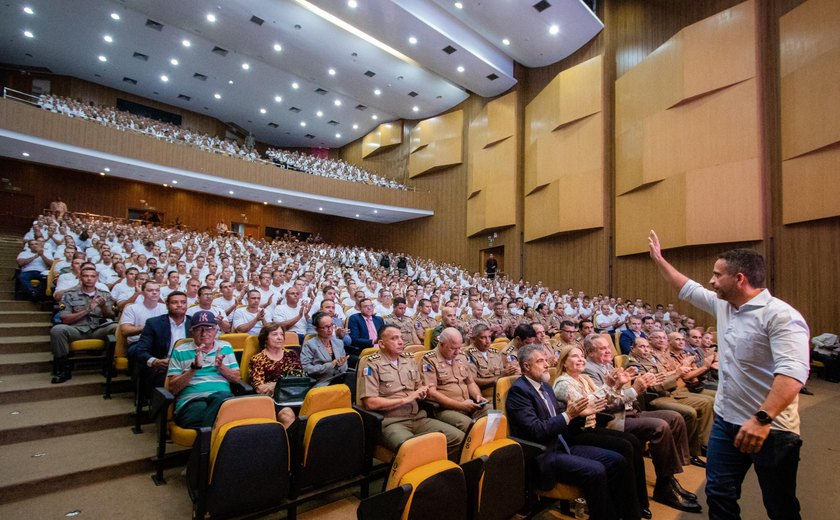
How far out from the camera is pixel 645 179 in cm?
866

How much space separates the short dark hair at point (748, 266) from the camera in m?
1.53

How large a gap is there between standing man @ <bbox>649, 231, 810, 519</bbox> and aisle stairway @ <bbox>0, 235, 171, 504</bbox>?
2.81 metres

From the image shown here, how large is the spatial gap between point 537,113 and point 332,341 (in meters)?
10.3

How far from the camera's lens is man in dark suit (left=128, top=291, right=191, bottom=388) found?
2607 mm

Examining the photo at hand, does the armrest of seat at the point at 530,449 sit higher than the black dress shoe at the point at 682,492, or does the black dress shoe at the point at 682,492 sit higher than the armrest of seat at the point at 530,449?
the armrest of seat at the point at 530,449

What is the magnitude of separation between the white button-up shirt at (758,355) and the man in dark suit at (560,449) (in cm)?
63

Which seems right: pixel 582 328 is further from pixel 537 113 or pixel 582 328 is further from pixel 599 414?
pixel 537 113

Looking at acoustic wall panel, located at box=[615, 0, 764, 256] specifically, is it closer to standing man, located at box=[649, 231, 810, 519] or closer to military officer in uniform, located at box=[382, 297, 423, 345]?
military officer in uniform, located at box=[382, 297, 423, 345]

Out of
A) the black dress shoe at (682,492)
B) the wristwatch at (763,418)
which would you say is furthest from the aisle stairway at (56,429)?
the black dress shoe at (682,492)

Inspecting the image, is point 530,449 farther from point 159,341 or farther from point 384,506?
point 159,341

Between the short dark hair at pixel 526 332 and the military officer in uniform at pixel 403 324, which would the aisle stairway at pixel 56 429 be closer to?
the military officer in uniform at pixel 403 324

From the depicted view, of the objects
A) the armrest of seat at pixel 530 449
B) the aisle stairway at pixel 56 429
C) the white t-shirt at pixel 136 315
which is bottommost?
the aisle stairway at pixel 56 429

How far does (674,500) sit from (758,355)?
4.43 ft

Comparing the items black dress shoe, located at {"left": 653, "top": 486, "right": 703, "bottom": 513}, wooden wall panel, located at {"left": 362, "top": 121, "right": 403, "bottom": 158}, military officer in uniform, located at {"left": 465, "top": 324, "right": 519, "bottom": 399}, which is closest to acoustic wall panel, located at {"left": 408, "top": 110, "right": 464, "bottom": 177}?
wooden wall panel, located at {"left": 362, "top": 121, "right": 403, "bottom": 158}
